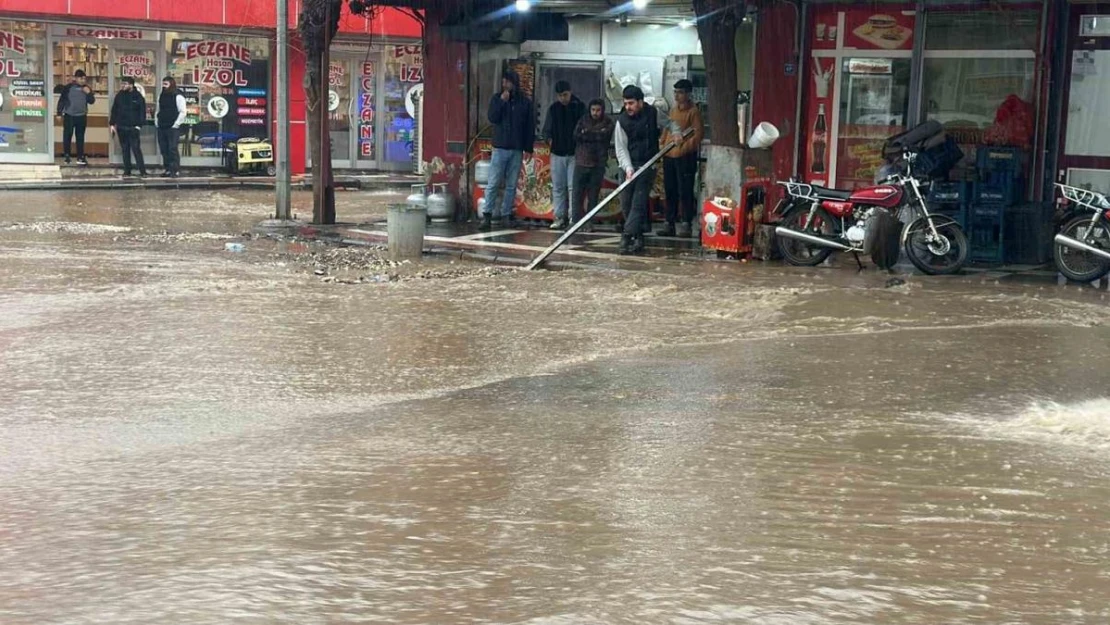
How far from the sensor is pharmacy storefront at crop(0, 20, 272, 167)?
91.2 ft

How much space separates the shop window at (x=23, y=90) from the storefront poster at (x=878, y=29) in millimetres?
17927

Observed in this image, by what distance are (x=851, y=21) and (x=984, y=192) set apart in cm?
295

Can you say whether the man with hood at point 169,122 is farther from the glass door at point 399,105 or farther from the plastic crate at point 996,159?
the plastic crate at point 996,159

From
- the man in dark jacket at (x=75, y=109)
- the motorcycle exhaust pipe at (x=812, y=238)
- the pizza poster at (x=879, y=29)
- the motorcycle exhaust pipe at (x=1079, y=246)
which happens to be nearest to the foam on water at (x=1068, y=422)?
the motorcycle exhaust pipe at (x=1079, y=246)

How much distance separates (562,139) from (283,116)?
378 cm

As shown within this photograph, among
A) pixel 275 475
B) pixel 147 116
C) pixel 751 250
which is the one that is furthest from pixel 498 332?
pixel 147 116

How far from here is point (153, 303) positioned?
38.0 feet

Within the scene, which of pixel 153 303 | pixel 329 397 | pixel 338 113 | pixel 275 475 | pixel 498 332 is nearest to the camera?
pixel 275 475

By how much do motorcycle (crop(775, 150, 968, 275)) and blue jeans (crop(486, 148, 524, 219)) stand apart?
4932 millimetres

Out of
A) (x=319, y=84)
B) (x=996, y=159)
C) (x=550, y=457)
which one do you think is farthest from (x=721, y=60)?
(x=550, y=457)

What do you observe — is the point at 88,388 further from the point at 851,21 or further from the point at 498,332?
the point at 851,21

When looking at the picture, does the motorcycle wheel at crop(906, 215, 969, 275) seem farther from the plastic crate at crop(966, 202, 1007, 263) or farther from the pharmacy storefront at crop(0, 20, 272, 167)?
the pharmacy storefront at crop(0, 20, 272, 167)

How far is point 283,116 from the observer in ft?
61.2

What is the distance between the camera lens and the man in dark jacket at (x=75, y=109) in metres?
27.6
